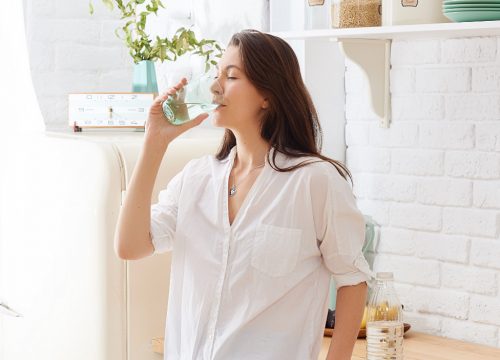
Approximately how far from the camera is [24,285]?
2.85 metres

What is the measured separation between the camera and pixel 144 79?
9.81 feet

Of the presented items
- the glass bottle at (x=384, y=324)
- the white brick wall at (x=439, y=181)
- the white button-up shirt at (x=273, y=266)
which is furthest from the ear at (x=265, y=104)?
the white brick wall at (x=439, y=181)

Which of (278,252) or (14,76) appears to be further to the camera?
(14,76)

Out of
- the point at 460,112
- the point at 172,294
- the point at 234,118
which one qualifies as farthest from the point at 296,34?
the point at 172,294

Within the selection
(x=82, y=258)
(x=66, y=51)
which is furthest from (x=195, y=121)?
(x=66, y=51)

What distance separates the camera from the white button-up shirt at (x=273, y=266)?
190 centimetres

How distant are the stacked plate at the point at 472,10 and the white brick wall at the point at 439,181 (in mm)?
299

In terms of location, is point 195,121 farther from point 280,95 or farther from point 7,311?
point 7,311

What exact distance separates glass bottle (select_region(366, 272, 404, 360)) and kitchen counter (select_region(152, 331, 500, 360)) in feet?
0.22

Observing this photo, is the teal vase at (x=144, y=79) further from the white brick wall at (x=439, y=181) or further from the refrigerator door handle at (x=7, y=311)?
the refrigerator door handle at (x=7, y=311)

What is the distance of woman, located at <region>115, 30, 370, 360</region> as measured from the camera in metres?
1.91

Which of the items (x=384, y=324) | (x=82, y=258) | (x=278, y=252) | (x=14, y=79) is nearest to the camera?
(x=278, y=252)

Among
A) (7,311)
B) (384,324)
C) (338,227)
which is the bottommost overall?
(7,311)

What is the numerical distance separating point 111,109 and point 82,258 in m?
0.53
